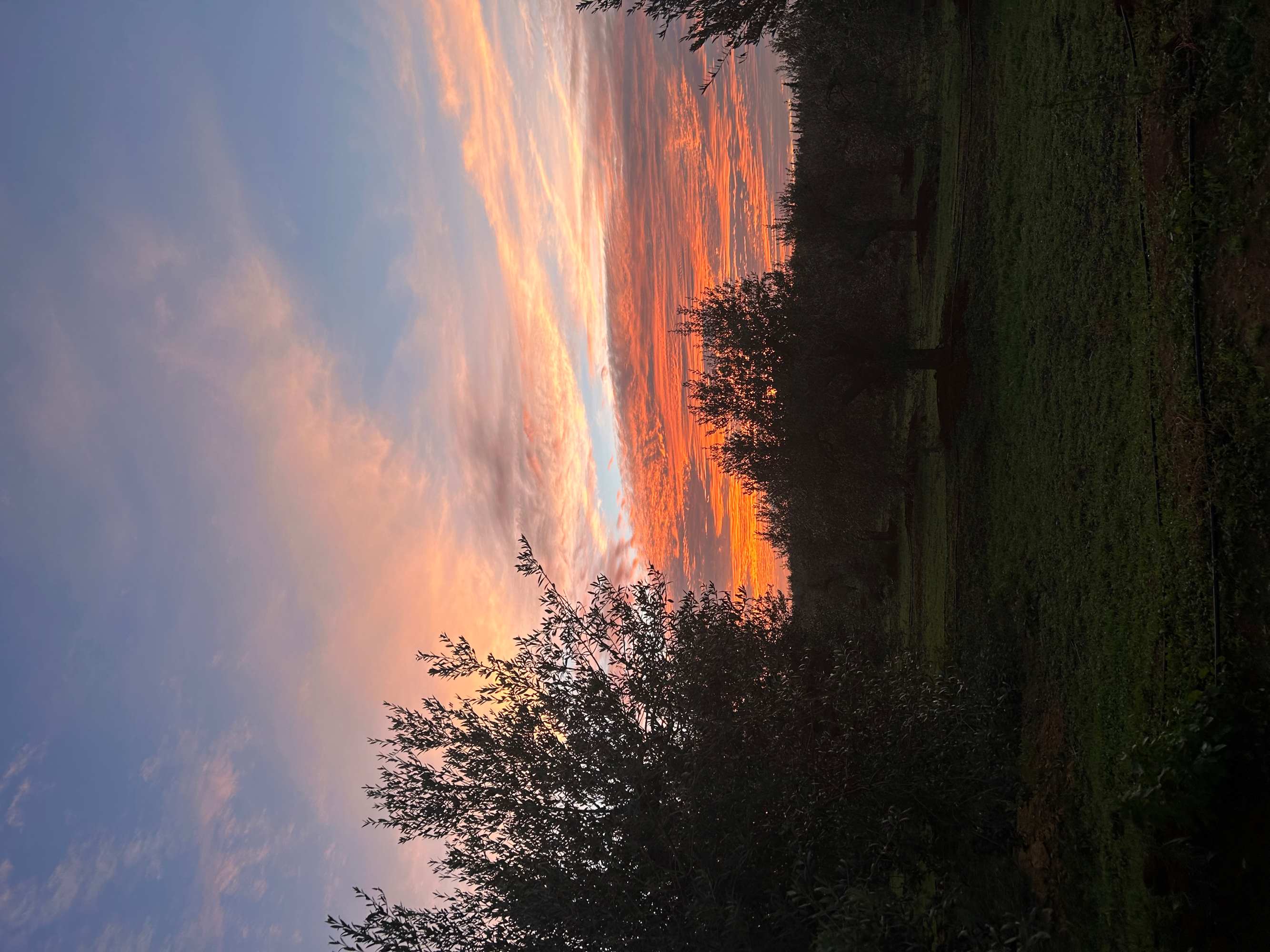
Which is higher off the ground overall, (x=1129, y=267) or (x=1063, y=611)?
(x=1129, y=267)

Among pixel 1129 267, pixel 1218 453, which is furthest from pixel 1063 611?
pixel 1129 267

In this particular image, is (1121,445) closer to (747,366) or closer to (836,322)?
(836,322)

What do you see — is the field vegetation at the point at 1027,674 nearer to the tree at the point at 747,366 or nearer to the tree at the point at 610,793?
the tree at the point at 610,793

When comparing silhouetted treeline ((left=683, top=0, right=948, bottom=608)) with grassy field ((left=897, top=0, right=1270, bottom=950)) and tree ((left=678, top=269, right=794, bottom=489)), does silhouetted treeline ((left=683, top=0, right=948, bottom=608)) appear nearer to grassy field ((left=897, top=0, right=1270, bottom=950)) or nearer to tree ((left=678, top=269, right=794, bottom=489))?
tree ((left=678, top=269, right=794, bottom=489))

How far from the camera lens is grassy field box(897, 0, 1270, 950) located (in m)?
10.4

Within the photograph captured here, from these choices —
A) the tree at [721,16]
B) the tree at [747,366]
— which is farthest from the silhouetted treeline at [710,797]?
the tree at [721,16]

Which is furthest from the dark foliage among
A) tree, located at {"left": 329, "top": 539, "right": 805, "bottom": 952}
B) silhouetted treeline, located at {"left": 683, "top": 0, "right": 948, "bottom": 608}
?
silhouetted treeline, located at {"left": 683, "top": 0, "right": 948, "bottom": 608}

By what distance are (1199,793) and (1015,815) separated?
6.08 metres

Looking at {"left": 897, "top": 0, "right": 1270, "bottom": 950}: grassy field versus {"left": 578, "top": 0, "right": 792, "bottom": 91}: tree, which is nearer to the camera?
{"left": 897, "top": 0, "right": 1270, "bottom": 950}: grassy field

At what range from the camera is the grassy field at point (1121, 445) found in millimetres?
10398

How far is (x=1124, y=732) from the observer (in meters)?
12.8

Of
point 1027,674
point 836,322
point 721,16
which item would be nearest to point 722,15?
point 721,16

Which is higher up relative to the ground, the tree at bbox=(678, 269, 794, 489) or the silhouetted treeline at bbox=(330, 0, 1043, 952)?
the tree at bbox=(678, 269, 794, 489)

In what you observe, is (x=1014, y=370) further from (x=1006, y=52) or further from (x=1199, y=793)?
(x=1199, y=793)
